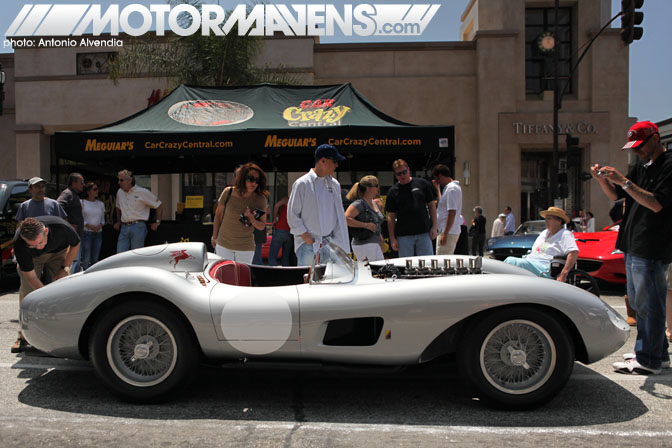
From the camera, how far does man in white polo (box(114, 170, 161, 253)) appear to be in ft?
24.2

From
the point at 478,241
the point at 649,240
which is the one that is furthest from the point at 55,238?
the point at 478,241

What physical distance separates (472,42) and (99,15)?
13104 millimetres

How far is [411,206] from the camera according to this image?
6.03 meters

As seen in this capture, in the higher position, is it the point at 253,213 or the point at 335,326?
the point at 253,213

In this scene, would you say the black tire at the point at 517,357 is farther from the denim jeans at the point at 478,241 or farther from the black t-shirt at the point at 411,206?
the denim jeans at the point at 478,241

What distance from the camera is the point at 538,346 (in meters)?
3.07

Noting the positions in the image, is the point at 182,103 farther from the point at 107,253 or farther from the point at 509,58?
the point at 509,58

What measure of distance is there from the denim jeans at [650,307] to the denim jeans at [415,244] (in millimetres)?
2443

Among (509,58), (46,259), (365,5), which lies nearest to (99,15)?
(365,5)

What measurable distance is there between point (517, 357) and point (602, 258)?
18.7 ft

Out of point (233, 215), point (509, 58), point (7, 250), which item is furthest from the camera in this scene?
point (509, 58)

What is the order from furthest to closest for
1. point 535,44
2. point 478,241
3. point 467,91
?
point 535,44, point 467,91, point 478,241

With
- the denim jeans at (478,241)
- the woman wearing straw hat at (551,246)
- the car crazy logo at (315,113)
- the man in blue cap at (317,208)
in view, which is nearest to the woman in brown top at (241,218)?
the man in blue cap at (317,208)

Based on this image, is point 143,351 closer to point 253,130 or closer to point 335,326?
point 335,326
